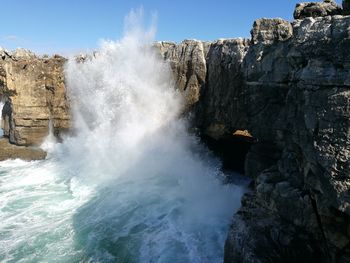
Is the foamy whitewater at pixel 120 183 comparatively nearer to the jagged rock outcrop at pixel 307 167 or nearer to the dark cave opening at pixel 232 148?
the dark cave opening at pixel 232 148

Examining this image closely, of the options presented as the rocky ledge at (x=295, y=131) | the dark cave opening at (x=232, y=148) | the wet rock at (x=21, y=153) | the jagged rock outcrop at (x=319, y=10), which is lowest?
the wet rock at (x=21, y=153)

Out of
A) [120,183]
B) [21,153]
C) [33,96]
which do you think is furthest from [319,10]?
[21,153]

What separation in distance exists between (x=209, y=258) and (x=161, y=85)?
9.79 metres

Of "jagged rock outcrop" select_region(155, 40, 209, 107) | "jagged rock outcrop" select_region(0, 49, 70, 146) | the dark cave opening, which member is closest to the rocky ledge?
"jagged rock outcrop" select_region(155, 40, 209, 107)

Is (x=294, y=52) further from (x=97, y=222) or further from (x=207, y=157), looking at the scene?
(x=207, y=157)

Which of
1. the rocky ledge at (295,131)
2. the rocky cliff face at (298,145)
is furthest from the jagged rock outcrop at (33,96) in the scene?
the rocky cliff face at (298,145)

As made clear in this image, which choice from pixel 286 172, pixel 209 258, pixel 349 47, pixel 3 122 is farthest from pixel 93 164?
pixel 349 47

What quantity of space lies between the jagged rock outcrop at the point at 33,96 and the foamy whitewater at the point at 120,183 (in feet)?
2.16

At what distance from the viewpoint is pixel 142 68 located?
18250 millimetres

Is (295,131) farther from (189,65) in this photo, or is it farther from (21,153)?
(21,153)

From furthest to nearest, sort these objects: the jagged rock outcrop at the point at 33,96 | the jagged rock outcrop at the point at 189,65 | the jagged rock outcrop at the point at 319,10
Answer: the jagged rock outcrop at the point at 33,96, the jagged rock outcrop at the point at 189,65, the jagged rock outcrop at the point at 319,10

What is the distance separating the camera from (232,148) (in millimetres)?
16281

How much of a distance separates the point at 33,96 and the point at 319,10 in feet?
52.6

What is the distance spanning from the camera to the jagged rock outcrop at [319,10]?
986 cm
